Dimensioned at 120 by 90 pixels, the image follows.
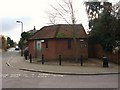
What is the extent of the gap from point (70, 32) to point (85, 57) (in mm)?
3654

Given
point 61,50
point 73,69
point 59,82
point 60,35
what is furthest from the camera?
point 60,35

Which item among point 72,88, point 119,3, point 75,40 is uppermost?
point 119,3

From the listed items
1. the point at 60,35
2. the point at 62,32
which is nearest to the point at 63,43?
the point at 60,35

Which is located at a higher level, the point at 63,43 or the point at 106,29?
the point at 106,29

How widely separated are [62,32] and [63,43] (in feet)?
5.87

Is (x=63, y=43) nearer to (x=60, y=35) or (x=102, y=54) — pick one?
(x=60, y=35)

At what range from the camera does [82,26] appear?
40062 mm

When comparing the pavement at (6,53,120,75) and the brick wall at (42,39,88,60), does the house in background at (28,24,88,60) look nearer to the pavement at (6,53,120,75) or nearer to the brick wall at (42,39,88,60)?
the brick wall at (42,39,88,60)

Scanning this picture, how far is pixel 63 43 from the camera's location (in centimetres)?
3666

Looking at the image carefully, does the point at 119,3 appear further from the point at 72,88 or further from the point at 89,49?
the point at 72,88

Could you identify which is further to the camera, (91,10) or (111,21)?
(91,10)

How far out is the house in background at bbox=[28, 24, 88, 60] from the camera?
3650cm

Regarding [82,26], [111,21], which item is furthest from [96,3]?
[111,21]

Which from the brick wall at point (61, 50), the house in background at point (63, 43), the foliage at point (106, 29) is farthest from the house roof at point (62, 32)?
the foliage at point (106, 29)
